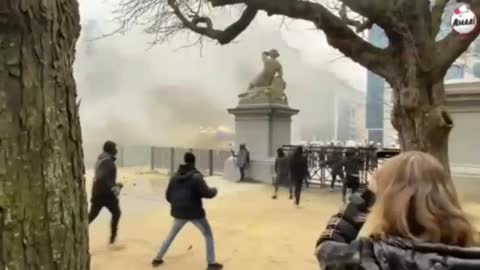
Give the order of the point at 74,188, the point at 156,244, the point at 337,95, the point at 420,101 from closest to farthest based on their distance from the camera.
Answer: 1. the point at 74,188
2. the point at 420,101
3. the point at 156,244
4. the point at 337,95

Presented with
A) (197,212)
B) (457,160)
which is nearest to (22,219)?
(197,212)

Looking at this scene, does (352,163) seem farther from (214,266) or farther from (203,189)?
(203,189)

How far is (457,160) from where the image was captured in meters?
14.0

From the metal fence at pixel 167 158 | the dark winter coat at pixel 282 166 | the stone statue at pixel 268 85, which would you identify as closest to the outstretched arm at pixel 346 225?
the dark winter coat at pixel 282 166

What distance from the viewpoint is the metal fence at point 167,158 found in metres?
21.4

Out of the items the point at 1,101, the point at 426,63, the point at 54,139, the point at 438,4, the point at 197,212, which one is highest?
the point at 438,4

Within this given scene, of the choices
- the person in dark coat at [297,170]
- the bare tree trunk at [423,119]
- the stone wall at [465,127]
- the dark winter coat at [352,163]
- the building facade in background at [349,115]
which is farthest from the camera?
the building facade in background at [349,115]

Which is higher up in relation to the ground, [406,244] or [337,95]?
[337,95]

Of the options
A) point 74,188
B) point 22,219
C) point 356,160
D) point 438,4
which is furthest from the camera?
point 356,160

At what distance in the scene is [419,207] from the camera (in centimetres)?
188

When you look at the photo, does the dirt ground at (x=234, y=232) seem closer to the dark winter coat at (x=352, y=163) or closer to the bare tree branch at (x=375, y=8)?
the dark winter coat at (x=352, y=163)

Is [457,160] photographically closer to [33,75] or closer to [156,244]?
[156,244]

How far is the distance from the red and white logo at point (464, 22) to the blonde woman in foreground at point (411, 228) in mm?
6293

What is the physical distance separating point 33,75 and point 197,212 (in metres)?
5.09
